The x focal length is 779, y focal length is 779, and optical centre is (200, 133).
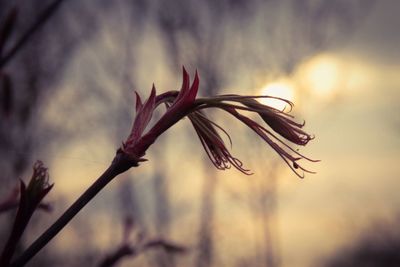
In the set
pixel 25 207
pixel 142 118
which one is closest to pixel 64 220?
pixel 25 207

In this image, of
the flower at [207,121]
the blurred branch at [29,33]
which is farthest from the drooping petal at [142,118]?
the blurred branch at [29,33]

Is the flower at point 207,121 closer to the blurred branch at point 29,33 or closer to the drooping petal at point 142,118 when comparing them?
the drooping petal at point 142,118

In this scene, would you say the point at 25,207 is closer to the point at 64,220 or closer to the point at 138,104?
the point at 64,220

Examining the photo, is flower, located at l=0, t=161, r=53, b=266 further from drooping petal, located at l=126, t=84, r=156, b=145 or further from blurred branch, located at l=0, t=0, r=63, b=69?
blurred branch, located at l=0, t=0, r=63, b=69

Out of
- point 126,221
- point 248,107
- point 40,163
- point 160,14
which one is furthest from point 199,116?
point 160,14

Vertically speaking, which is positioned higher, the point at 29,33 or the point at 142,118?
the point at 29,33

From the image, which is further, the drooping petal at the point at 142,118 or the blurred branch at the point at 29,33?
the blurred branch at the point at 29,33

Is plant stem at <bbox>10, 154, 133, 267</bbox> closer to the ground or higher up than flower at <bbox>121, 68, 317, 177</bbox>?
closer to the ground

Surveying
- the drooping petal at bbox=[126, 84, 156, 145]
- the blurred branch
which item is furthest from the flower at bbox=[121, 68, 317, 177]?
the blurred branch
